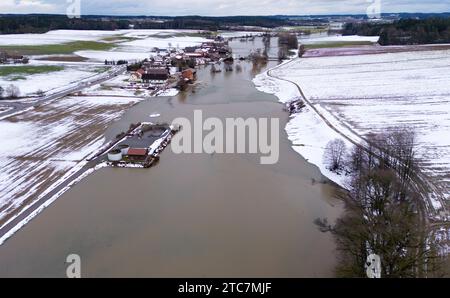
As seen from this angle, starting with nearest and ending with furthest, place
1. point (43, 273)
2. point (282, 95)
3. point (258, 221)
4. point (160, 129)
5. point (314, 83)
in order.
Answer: point (43, 273) → point (258, 221) → point (160, 129) → point (282, 95) → point (314, 83)

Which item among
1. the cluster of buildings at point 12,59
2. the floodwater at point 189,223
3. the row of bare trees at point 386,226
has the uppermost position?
the cluster of buildings at point 12,59

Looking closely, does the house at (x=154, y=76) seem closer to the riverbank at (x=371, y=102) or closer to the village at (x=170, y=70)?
the village at (x=170, y=70)

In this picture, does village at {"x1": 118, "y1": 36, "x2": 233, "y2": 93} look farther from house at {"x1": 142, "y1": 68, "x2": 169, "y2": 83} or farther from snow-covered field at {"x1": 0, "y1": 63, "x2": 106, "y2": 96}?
snow-covered field at {"x1": 0, "y1": 63, "x2": 106, "y2": 96}

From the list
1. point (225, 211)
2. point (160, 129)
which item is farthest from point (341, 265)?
point (160, 129)

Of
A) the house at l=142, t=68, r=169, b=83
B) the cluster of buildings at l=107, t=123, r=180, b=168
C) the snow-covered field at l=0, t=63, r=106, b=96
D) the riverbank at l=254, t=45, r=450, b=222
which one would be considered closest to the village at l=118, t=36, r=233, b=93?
the house at l=142, t=68, r=169, b=83

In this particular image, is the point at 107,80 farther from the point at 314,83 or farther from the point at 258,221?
the point at 258,221

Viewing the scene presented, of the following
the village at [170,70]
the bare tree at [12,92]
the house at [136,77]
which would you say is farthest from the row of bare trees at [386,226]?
the house at [136,77]
